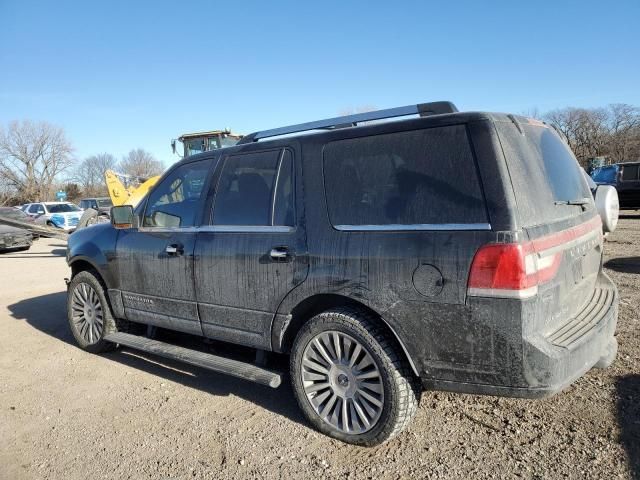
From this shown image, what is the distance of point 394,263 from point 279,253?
854 millimetres

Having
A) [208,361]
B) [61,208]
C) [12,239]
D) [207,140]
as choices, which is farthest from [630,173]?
[61,208]

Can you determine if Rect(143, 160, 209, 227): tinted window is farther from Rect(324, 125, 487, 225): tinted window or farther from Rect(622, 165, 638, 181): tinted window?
Rect(622, 165, 638, 181): tinted window

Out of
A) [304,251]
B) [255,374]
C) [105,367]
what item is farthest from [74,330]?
[304,251]

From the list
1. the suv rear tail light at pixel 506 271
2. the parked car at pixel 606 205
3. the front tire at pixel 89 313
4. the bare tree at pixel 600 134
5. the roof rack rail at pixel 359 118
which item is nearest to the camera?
the suv rear tail light at pixel 506 271

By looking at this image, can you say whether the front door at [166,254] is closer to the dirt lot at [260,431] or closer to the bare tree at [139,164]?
the dirt lot at [260,431]

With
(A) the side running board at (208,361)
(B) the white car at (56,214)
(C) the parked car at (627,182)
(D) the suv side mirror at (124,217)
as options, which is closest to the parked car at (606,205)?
(A) the side running board at (208,361)

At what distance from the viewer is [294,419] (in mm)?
3330

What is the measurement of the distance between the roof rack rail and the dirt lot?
204cm

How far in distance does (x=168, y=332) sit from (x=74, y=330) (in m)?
0.98

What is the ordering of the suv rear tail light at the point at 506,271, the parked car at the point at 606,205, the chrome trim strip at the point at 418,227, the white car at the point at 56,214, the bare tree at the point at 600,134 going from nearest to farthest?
the suv rear tail light at the point at 506,271
the chrome trim strip at the point at 418,227
the parked car at the point at 606,205
the white car at the point at 56,214
the bare tree at the point at 600,134

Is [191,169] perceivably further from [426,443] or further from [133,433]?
[426,443]

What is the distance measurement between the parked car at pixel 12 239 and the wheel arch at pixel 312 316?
640 inches

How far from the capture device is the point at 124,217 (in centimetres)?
443

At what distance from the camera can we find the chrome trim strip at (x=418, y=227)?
97.1 inches
